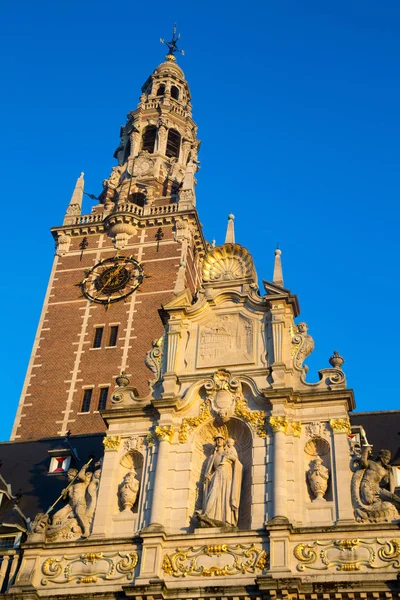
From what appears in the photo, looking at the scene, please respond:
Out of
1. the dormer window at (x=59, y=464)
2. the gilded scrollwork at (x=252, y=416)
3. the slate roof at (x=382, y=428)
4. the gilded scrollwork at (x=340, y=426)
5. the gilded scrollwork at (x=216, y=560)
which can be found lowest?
the gilded scrollwork at (x=216, y=560)

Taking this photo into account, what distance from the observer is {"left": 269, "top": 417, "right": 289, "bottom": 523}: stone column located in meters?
21.0

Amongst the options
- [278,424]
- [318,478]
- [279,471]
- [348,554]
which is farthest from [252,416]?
[348,554]

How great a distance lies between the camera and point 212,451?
933 inches

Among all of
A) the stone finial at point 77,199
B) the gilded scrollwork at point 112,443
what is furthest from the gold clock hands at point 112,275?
the gilded scrollwork at point 112,443

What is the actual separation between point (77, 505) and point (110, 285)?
23.2m

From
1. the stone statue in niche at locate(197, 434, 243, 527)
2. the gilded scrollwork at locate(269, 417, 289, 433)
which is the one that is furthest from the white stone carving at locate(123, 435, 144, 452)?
the gilded scrollwork at locate(269, 417, 289, 433)

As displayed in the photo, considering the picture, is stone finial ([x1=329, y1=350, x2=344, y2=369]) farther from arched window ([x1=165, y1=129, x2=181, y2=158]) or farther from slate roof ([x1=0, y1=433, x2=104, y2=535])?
arched window ([x1=165, y1=129, x2=181, y2=158])

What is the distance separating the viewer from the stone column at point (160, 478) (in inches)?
857

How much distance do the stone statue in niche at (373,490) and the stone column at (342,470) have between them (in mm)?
164

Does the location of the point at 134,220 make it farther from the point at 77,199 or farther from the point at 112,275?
the point at 77,199

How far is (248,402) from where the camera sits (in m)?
23.8

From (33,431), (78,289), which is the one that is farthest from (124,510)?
(78,289)

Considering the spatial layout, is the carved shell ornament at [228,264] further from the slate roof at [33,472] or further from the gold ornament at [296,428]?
the slate roof at [33,472]

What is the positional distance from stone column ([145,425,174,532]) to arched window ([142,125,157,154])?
3539 centimetres
